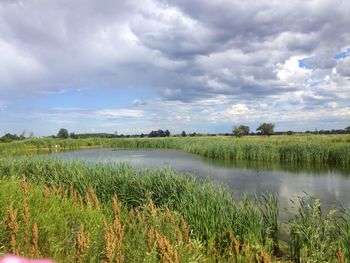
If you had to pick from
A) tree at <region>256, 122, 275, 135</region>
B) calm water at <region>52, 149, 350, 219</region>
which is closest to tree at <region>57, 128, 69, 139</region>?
tree at <region>256, 122, 275, 135</region>

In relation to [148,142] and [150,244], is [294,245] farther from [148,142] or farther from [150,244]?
[148,142]

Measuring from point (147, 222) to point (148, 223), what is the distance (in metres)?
0.04

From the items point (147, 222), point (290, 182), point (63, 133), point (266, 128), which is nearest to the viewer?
point (147, 222)

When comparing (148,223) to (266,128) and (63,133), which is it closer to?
(266,128)

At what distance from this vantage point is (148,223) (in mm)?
5098

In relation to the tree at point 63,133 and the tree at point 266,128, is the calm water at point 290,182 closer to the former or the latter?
the tree at point 266,128

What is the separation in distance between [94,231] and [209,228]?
2.71 meters

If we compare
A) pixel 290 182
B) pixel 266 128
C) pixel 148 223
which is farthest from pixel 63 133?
pixel 148 223

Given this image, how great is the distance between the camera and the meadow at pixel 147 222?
3756 millimetres

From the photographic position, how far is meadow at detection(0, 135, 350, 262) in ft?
12.3

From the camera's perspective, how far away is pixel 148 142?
57.0 metres

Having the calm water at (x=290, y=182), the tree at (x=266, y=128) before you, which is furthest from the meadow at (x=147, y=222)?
the tree at (x=266, y=128)

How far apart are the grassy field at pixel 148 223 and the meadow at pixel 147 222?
18mm

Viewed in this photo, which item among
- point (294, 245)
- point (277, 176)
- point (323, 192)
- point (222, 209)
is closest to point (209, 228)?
point (222, 209)
